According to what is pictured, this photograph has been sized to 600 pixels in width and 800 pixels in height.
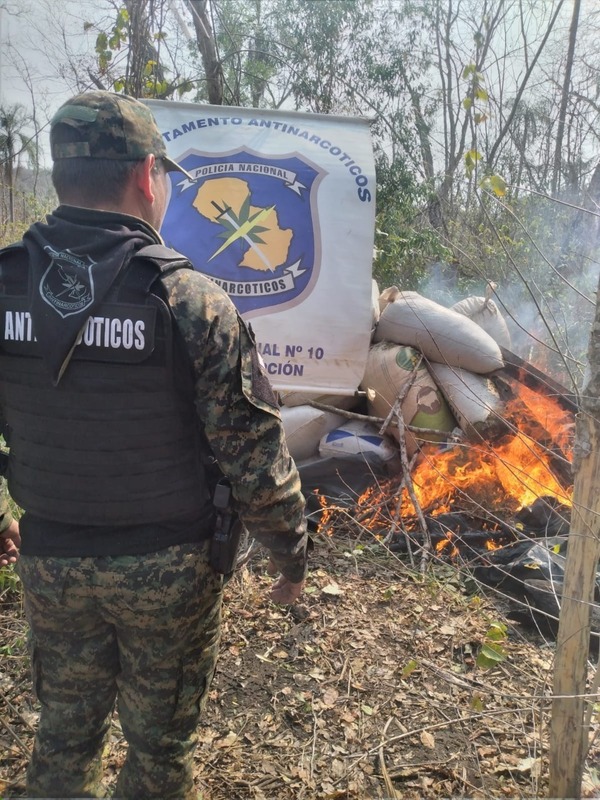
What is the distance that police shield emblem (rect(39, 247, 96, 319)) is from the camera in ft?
4.27

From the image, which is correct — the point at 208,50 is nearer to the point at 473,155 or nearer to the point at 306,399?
the point at 306,399

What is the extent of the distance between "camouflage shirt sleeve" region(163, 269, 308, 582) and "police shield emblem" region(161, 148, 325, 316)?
1.96 m

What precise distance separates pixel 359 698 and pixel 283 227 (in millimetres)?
2435

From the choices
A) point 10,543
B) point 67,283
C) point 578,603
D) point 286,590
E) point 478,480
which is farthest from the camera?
point 478,480

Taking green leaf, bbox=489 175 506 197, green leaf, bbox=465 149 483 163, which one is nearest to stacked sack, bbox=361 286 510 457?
green leaf, bbox=465 149 483 163

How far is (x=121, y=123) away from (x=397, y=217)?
6.33m

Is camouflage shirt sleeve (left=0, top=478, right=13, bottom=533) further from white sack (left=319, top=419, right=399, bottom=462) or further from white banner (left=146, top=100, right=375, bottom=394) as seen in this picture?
white sack (left=319, top=419, right=399, bottom=462)

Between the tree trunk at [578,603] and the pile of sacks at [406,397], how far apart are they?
2150mm

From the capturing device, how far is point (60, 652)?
58.7 inches

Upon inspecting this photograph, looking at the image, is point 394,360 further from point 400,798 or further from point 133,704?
point 133,704

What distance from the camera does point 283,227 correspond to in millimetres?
3385

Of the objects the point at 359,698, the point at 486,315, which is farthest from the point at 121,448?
the point at 486,315

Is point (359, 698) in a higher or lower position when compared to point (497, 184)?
lower

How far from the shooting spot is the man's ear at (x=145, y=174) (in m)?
1.42
